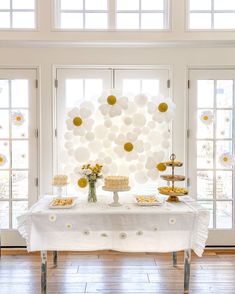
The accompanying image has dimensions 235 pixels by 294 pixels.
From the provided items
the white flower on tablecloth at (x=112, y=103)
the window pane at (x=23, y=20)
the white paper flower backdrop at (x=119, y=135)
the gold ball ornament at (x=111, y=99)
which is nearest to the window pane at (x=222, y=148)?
the white paper flower backdrop at (x=119, y=135)

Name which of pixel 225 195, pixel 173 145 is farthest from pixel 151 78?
pixel 225 195

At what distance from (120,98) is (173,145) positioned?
0.92 meters

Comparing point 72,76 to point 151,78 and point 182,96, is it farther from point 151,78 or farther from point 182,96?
point 182,96

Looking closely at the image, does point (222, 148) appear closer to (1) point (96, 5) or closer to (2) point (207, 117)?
(2) point (207, 117)

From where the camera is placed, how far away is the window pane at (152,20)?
386 centimetres

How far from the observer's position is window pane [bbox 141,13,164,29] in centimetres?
386

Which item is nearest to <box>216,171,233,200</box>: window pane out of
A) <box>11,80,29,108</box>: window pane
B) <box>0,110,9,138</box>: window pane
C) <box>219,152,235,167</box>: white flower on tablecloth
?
<box>219,152,235,167</box>: white flower on tablecloth

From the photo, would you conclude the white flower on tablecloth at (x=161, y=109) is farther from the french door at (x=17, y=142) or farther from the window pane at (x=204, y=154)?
the french door at (x=17, y=142)

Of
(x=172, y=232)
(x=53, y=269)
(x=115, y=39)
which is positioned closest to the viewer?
(x=172, y=232)

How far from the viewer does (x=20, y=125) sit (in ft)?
12.5

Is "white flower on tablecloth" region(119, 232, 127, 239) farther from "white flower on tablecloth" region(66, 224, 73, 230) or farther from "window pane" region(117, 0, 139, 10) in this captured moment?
"window pane" region(117, 0, 139, 10)

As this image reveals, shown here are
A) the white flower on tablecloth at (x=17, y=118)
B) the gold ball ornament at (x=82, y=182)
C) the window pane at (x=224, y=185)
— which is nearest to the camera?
the gold ball ornament at (x=82, y=182)

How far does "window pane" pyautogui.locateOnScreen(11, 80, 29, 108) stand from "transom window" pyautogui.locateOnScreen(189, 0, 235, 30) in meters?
2.09

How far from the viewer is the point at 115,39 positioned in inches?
147
